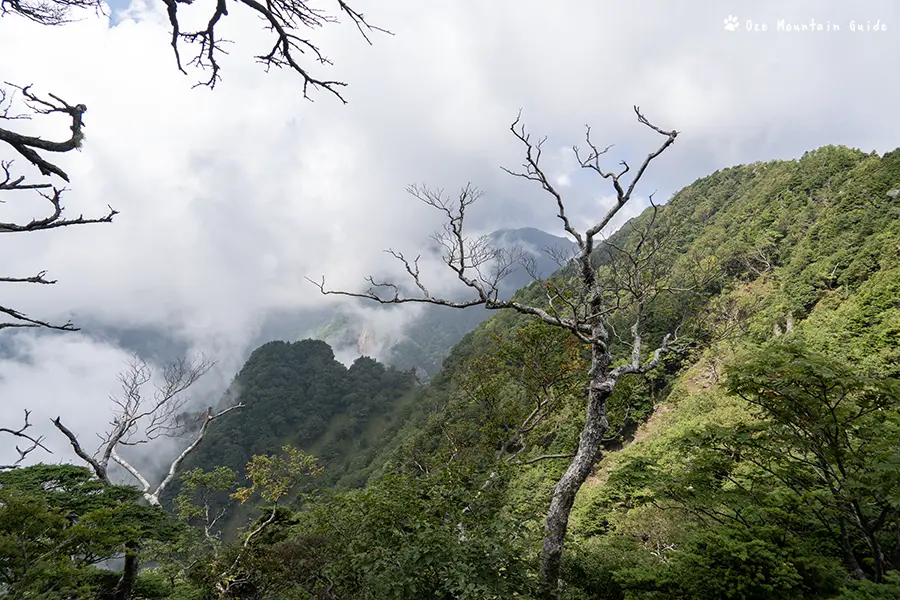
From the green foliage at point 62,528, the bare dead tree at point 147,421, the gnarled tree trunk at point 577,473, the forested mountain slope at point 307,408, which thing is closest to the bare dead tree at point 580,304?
the gnarled tree trunk at point 577,473

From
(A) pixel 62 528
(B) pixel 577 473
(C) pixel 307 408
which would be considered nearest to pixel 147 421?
(A) pixel 62 528

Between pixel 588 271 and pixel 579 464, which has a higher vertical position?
pixel 588 271

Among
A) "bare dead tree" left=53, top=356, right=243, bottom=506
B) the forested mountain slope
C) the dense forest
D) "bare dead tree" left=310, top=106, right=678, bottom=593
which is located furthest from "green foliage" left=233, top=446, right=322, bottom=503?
the forested mountain slope

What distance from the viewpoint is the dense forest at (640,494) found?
4.38m

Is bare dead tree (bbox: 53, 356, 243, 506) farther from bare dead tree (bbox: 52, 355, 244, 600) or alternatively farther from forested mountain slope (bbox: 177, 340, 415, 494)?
forested mountain slope (bbox: 177, 340, 415, 494)

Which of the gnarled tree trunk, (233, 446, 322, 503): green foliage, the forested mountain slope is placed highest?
the forested mountain slope

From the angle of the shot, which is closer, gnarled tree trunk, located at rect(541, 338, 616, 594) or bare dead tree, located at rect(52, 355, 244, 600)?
gnarled tree trunk, located at rect(541, 338, 616, 594)

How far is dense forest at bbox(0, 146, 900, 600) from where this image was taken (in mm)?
4379

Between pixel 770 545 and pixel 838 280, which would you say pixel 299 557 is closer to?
pixel 770 545

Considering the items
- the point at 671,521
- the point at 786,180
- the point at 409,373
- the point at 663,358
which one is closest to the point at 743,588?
the point at 663,358

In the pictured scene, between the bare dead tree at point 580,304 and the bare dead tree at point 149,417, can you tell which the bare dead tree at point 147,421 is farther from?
the bare dead tree at point 580,304

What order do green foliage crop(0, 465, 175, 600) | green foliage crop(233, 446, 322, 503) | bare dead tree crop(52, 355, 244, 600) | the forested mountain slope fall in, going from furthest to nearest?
the forested mountain slope
green foliage crop(233, 446, 322, 503)
bare dead tree crop(52, 355, 244, 600)
green foliage crop(0, 465, 175, 600)

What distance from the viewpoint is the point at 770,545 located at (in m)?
4.48

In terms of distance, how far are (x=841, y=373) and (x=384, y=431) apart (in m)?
56.1
